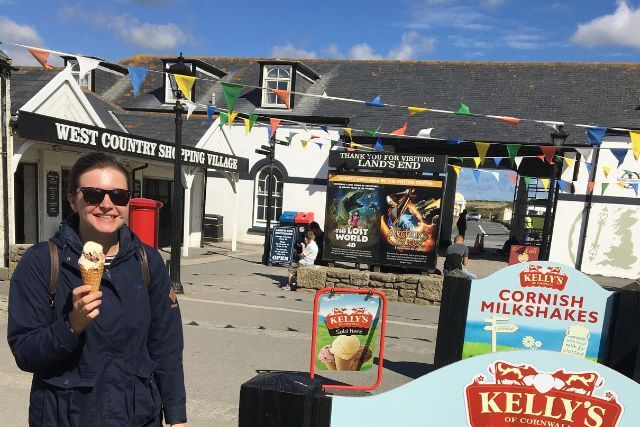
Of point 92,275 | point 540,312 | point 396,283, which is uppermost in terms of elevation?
point 92,275

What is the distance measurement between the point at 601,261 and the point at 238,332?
14106mm

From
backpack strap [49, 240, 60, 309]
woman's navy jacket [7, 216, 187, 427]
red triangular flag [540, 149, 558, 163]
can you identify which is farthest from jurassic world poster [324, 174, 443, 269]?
backpack strap [49, 240, 60, 309]

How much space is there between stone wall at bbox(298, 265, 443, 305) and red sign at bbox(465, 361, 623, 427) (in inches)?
289

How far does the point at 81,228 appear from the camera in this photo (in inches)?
74.1

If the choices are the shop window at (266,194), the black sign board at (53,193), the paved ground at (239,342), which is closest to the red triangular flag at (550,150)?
the paved ground at (239,342)

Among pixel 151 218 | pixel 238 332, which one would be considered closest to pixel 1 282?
pixel 151 218

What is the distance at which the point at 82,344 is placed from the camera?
1.74m

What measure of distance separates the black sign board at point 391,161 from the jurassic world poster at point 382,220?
0.23 m

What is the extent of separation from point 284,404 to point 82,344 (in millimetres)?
853

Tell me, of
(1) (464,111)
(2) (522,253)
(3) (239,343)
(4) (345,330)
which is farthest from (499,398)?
(2) (522,253)

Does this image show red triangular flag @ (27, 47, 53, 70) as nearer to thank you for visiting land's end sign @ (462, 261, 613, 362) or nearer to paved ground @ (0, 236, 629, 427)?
paved ground @ (0, 236, 629, 427)

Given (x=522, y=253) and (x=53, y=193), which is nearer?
(x=53, y=193)

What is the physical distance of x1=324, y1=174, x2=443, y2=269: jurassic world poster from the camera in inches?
356

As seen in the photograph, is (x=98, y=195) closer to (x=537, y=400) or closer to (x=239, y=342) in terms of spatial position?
(x=537, y=400)
